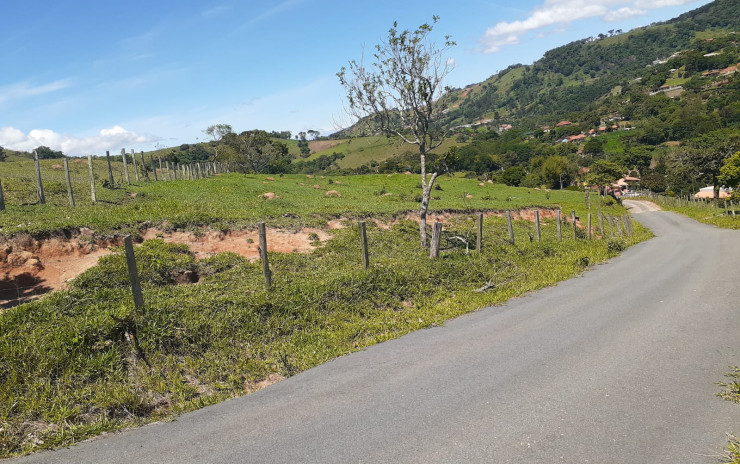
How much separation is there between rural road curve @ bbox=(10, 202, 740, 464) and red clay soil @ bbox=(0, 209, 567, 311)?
778cm

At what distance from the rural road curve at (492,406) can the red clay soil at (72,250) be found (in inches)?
306

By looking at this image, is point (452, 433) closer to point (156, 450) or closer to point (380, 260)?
point (156, 450)

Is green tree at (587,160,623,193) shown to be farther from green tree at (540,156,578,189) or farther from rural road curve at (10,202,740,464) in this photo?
rural road curve at (10,202,740,464)

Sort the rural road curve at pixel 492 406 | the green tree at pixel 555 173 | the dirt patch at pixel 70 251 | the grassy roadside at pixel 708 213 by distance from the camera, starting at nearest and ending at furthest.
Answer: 1. the rural road curve at pixel 492 406
2. the dirt patch at pixel 70 251
3. the grassy roadside at pixel 708 213
4. the green tree at pixel 555 173

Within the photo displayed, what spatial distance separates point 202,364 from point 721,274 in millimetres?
17594

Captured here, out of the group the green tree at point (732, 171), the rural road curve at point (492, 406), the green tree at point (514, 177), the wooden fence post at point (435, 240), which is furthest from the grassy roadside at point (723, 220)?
the green tree at point (514, 177)

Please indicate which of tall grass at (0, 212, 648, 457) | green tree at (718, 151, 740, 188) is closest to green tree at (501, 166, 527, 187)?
green tree at (718, 151, 740, 188)

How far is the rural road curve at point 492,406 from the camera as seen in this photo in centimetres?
491

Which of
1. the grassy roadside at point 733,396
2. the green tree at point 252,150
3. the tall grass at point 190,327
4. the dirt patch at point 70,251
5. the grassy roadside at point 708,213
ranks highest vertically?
the green tree at point 252,150

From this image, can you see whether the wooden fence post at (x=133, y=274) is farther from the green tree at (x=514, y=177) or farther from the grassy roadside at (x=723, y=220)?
the green tree at (x=514, y=177)

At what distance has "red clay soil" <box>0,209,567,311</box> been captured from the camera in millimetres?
11527

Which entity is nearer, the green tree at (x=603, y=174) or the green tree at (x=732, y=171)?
the green tree at (x=732, y=171)

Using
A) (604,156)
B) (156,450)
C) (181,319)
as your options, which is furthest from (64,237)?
(604,156)

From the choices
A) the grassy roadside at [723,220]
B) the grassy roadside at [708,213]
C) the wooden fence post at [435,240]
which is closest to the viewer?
the grassy roadside at [723,220]
